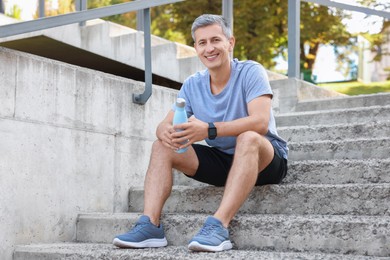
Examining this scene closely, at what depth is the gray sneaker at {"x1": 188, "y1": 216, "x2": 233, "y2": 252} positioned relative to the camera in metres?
3.11

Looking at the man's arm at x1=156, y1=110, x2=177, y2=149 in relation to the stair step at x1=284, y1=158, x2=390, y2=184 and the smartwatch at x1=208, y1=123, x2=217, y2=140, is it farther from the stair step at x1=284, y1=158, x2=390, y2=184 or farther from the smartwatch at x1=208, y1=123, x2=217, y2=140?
the stair step at x1=284, y1=158, x2=390, y2=184

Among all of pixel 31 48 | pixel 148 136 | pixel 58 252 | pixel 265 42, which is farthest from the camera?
pixel 265 42

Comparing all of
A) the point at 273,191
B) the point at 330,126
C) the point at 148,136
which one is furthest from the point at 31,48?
the point at 273,191

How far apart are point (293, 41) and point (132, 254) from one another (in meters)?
3.08

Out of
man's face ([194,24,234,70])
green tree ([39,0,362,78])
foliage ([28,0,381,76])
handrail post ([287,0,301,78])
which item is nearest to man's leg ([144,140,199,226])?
man's face ([194,24,234,70])

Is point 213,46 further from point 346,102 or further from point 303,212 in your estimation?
point 346,102

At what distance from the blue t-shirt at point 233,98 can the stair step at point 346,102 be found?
64.4 inches

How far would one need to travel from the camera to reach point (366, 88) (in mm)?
14625

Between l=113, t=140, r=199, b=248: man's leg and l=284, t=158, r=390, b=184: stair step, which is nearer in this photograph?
l=113, t=140, r=199, b=248: man's leg

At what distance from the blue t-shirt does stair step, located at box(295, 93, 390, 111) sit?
1637 millimetres

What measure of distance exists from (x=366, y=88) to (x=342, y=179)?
11.3 meters

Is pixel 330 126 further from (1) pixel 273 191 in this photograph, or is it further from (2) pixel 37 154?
(2) pixel 37 154

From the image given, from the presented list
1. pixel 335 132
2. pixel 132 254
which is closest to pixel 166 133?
pixel 132 254

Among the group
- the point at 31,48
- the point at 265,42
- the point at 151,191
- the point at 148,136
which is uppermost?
the point at 265,42
